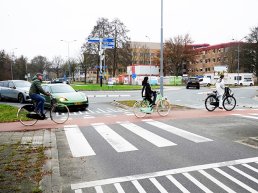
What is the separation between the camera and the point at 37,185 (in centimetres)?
489

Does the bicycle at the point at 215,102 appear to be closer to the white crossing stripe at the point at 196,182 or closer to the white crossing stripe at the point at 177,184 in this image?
the white crossing stripe at the point at 196,182

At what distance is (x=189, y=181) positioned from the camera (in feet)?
16.8

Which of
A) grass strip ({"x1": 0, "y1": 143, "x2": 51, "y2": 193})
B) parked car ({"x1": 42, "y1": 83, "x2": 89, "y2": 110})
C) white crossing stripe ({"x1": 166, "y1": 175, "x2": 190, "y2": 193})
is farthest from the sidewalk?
parked car ({"x1": 42, "y1": 83, "x2": 89, "y2": 110})

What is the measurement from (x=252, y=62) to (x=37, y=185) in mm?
76796

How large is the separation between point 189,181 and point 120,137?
3.92 meters

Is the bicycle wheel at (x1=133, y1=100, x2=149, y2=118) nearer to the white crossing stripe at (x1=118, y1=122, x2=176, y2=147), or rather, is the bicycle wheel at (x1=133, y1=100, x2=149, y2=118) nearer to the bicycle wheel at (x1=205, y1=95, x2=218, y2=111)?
the white crossing stripe at (x1=118, y1=122, x2=176, y2=147)

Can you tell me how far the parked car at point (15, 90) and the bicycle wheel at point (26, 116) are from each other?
9.13 metres

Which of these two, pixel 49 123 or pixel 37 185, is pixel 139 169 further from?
pixel 49 123

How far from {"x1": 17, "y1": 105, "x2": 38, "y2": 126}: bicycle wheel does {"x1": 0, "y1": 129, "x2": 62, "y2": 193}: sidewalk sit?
1.24 m

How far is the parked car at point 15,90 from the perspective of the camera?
20672mm

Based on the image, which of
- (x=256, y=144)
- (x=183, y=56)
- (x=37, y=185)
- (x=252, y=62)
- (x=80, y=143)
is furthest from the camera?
(x=183, y=56)

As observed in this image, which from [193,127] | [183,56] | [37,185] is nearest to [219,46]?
[183,56]

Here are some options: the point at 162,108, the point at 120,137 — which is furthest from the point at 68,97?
the point at 120,137

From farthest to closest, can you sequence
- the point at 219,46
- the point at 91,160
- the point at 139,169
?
the point at 219,46 < the point at 91,160 < the point at 139,169
